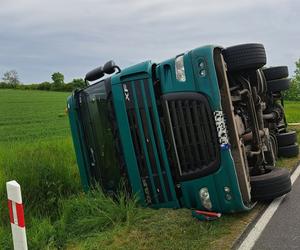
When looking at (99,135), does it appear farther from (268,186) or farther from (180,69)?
(268,186)

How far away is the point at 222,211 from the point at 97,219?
1.39 metres

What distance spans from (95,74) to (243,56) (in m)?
1.92

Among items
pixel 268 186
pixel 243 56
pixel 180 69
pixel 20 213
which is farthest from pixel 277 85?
pixel 20 213

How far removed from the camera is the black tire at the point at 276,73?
838 centimetres

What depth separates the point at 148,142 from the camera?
512 centimetres

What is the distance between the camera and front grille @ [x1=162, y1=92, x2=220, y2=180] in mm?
4828

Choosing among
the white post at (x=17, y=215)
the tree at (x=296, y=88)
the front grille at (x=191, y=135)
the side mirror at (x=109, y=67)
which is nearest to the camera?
the white post at (x=17, y=215)

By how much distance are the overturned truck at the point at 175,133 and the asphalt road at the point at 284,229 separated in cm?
25

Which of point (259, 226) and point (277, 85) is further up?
point (277, 85)

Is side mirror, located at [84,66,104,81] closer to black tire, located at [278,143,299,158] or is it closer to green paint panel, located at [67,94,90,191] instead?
green paint panel, located at [67,94,90,191]

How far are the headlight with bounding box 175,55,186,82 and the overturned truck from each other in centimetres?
1

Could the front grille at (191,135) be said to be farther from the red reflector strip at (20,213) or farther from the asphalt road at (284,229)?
the red reflector strip at (20,213)

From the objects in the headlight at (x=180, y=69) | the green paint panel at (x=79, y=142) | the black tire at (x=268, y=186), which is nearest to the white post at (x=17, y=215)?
the headlight at (x=180, y=69)

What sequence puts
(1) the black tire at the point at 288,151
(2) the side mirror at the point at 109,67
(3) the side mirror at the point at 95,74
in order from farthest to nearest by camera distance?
(1) the black tire at the point at 288,151, (3) the side mirror at the point at 95,74, (2) the side mirror at the point at 109,67
